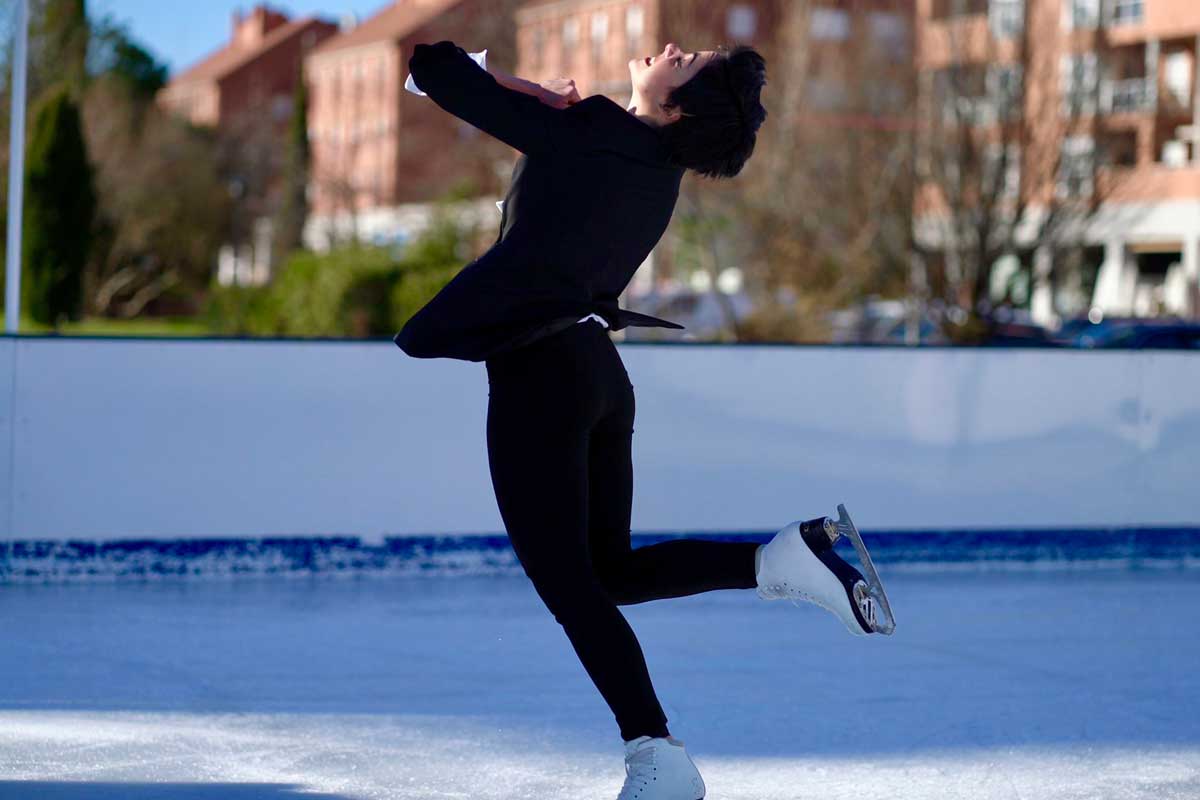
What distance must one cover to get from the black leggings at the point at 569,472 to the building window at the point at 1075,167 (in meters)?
18.9

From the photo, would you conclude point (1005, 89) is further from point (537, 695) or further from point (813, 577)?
point (813, 577)

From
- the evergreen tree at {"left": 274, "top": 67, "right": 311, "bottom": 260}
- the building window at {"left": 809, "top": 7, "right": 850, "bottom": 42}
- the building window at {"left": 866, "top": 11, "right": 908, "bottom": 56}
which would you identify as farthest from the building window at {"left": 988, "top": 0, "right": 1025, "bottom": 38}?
the evergreen tree at {"left": 274, "top": 67, "right": 311, "bottom": 260}

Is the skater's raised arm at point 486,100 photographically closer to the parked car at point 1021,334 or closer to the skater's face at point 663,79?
the skater's face at point 663,79

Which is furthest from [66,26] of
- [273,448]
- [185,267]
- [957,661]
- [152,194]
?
[957,661]

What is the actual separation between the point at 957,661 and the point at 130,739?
245 cm

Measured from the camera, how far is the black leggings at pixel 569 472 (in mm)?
2701

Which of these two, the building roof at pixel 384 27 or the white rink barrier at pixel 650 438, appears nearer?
the white rink barrier at pixel 650 438

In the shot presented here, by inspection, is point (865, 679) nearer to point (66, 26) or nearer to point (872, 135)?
point (872, 135)

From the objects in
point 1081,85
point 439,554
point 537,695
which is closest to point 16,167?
point 439,554

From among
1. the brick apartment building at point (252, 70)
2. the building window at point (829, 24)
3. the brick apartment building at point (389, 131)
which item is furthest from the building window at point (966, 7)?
the brick apartment building at point (252, 70)

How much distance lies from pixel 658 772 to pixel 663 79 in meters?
1.16

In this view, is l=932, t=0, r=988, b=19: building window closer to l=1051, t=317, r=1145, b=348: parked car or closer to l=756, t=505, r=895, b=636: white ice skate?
l=1051, t=317, r=1145, b=348: parked car

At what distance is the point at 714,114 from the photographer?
2.72 metres

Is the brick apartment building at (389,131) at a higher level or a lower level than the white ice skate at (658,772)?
higher
